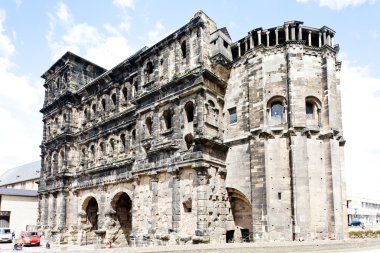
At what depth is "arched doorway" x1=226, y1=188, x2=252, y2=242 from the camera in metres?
21.7

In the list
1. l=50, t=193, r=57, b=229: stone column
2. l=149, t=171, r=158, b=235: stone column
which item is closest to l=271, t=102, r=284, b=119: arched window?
l=149, t=171, r=158, b=235: stone column

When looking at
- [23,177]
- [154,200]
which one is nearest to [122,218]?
[154,200]

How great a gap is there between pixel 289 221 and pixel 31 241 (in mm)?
24996

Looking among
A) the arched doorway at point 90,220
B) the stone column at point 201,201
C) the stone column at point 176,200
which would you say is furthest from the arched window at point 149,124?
the arched doorway at point 90,220

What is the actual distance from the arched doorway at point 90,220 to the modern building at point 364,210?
150 feet

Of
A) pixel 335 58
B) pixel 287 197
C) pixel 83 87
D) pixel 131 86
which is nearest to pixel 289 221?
pixel 287 197

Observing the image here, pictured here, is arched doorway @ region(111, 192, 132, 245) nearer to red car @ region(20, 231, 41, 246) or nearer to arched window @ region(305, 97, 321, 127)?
red car @ region(20, 231, 41, 246)

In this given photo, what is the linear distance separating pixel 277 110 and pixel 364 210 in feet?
191

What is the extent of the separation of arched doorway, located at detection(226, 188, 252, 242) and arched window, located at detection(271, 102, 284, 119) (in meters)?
5.17

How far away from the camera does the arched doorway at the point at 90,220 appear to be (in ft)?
→ 103

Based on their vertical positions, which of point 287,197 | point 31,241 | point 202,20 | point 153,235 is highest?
point 202,20

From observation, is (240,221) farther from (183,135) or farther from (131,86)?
(131,86)

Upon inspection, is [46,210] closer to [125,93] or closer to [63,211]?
[63,211]

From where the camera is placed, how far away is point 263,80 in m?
21.6
